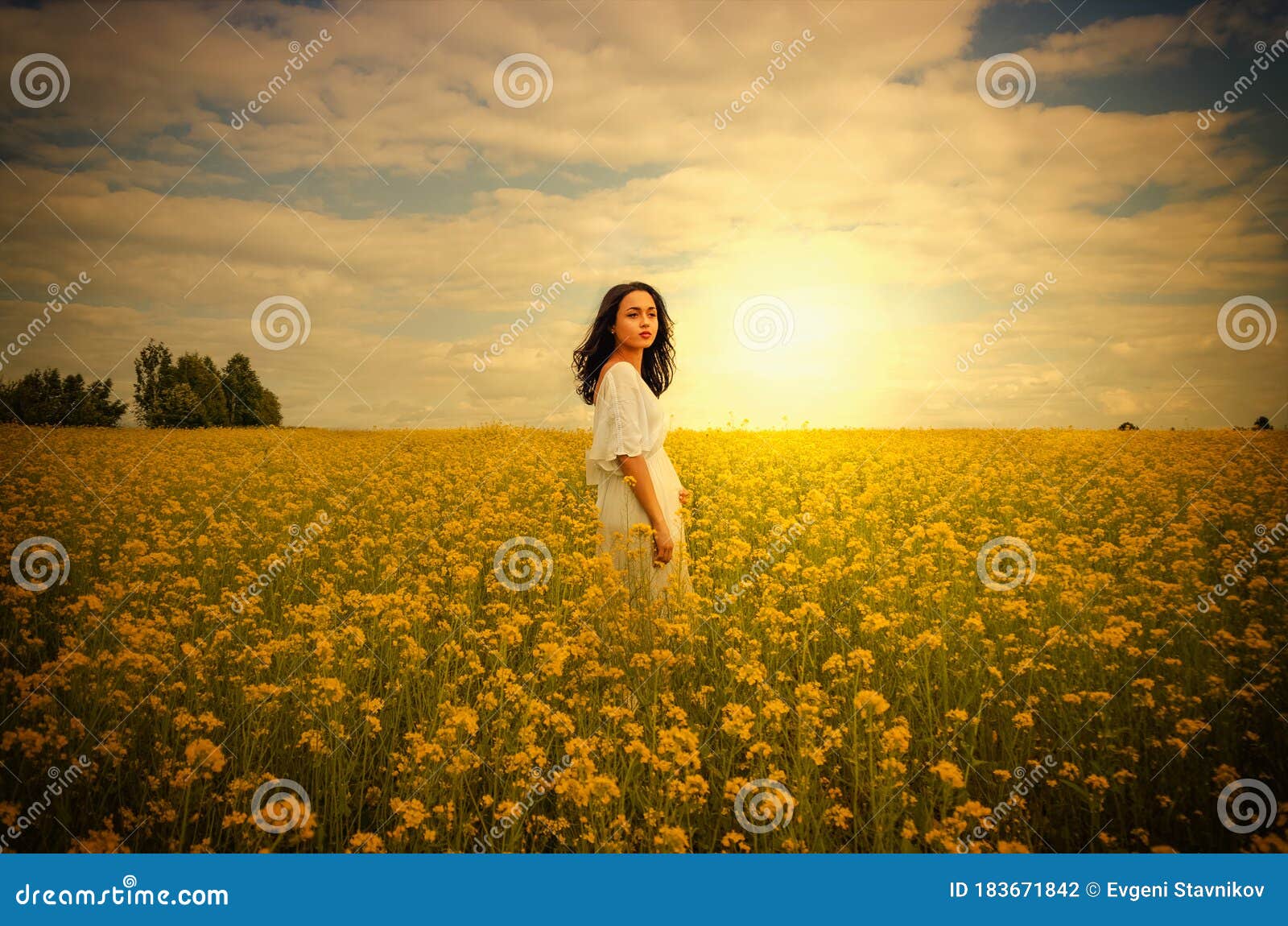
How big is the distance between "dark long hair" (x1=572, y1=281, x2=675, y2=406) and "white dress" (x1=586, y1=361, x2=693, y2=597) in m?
0.40

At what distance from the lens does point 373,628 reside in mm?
4379

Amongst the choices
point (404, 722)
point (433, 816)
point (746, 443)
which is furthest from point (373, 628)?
point (746, 443)

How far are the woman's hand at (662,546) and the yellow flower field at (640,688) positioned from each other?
262 millimetres

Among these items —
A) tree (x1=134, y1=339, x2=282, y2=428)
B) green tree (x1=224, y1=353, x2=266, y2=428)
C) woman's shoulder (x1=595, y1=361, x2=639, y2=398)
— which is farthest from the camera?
green tree (x1=224, y1=353, x2=266, y2=428)

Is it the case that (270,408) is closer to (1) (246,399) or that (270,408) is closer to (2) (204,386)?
(1) (246,399)

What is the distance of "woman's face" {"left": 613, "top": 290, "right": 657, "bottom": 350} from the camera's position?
4387 mm

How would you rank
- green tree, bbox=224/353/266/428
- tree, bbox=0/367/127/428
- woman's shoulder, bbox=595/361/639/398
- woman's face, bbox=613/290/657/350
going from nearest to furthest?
woman's shoulder, bbox=595/361/639/398, woman's face, bbox=613/290/657/350, tree, bbox=0/367/127/428, green tree, bbox=224/353/266/428

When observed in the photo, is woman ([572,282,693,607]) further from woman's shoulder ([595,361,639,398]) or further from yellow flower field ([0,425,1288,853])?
yellow flower field ([0,425,1288,853])

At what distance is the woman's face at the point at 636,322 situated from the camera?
14.4ft

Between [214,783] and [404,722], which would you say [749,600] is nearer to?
[404,722]

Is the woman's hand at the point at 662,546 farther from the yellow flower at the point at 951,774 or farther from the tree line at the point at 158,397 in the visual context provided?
the tree line at the point at 158,397

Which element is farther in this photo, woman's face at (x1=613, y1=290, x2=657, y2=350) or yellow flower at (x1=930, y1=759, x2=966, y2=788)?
woman's face at (x1=613, y1=290, x2=657, y2=350)

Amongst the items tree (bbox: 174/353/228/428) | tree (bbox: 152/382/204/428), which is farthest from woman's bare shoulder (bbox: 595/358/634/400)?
tree (bbox: 152/382/204/428)

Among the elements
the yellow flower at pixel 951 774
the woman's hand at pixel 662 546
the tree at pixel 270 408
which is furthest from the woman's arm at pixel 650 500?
the tree at pixel 270 408
